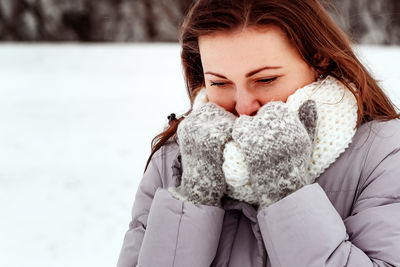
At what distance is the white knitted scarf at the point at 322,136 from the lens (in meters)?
1.20

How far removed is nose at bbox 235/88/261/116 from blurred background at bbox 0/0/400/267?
525 mm

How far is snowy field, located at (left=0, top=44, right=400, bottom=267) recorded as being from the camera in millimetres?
2723

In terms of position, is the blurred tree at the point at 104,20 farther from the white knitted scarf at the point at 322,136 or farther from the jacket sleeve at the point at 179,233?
the jacket sleeve at the point at 179,233

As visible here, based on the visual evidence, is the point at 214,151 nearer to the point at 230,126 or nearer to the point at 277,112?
the point at 230,126

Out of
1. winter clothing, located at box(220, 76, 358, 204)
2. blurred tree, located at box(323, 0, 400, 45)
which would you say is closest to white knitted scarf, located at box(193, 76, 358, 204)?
winter clothing, located at box(220, 76, 358, 204)

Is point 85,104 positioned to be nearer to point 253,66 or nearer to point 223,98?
point 223,98

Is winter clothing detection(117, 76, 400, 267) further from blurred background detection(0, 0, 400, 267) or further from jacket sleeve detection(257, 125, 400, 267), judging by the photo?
blurred background detection(0, 0, 400, 267)

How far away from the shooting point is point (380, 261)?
1.07 meters

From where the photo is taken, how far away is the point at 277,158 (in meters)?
1.12

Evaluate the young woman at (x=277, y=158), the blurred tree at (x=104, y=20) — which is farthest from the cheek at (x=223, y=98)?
the blurred tree at (x=104, y=20)

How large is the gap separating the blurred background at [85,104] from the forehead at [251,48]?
1.23 feet

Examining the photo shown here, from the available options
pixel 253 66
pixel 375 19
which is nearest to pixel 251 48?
pixel 253 66

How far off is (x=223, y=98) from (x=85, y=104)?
4498mm

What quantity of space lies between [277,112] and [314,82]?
0.97 feet
